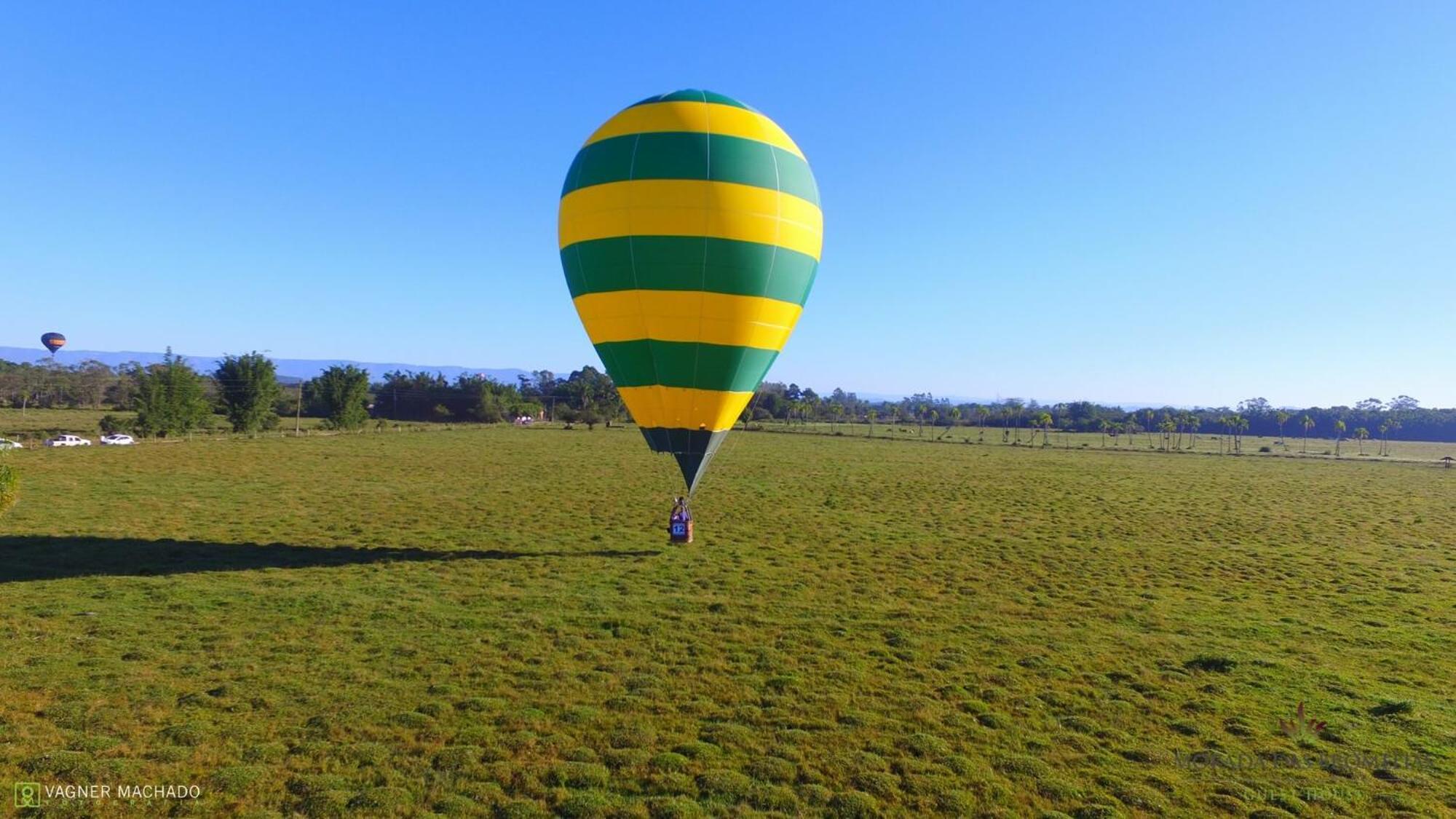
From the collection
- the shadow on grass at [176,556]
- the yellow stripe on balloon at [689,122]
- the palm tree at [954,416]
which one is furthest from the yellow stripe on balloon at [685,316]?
the palm tree at [954,416]

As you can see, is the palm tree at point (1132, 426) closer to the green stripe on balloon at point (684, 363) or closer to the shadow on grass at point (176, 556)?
the green stripe on balloon at point (684, 363)

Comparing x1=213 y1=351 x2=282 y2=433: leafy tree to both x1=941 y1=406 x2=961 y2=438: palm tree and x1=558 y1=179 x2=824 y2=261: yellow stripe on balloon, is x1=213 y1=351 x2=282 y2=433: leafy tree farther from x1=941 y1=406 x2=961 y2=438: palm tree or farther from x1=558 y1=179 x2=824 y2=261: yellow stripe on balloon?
x1=941 y1=406 x2=961 y2=438: palm tree

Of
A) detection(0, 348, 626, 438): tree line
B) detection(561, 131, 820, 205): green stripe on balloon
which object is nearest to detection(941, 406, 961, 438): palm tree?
detection(0, 348, 626, 438): tree line

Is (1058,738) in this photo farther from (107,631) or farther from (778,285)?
(107,631)

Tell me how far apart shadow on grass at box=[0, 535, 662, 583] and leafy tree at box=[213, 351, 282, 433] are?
47.2 metres

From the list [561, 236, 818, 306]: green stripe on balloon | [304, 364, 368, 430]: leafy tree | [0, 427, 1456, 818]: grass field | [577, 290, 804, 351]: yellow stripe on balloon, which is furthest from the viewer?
[304, 364, 368, 430]: leafy tree

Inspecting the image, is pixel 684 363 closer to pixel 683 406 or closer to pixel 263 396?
pixel 683 406

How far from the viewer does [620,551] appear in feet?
60.2

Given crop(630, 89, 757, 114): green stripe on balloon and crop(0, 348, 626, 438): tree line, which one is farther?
crop(0, 348, 626, 438): tree line

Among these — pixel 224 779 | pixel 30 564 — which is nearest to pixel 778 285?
pixel 224 779

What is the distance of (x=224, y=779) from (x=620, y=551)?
37.7 feet

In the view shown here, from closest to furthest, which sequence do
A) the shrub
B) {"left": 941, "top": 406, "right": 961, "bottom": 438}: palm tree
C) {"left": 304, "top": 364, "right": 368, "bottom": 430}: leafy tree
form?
the shrub → {"left": 304, "top": 364, "right": 368, "bottom": 430}: leafy tree → {"left": 941, "top": 406, "right": 961, "bottom": 438}: palm tree

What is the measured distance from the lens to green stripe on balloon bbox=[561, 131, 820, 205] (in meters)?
14.6

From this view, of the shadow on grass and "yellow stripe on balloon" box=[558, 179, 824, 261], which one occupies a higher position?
"yellow stripe on balloon" box=[558, 179, 824, 261]
